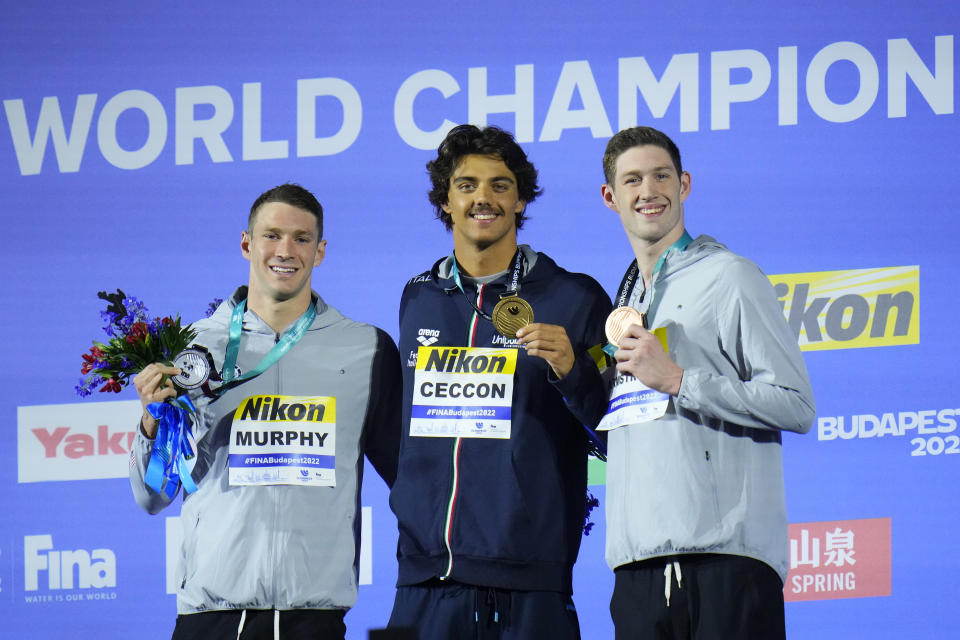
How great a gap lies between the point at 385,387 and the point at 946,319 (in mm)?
2171

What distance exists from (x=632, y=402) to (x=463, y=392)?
1.75ft

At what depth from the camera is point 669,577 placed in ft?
9.77

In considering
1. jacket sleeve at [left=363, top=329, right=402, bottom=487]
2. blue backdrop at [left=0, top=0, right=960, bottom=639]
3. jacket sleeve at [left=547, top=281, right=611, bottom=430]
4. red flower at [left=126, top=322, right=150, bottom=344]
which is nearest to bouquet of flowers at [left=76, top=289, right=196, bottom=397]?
red flower at [left=126, top=322, right=150, bottom=344]

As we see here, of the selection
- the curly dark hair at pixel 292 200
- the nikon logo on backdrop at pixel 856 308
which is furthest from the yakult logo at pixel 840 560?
the curly dark hair at pixel 292 200

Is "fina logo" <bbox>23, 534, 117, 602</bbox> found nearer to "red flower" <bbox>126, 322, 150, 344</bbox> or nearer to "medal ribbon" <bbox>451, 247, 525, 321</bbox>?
"red flower" <bbox>126, 322, 150, 344</bbox>

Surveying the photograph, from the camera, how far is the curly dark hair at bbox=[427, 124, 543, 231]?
3.67 meters

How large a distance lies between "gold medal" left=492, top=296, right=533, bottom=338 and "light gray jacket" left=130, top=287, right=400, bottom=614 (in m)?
0.52

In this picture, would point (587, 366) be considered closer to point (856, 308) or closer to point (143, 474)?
point (143, 474)

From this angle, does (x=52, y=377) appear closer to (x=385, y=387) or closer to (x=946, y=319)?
(x=385, y=387)

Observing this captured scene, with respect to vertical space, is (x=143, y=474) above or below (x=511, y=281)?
below

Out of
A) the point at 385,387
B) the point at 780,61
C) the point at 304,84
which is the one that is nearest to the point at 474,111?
the point at 304,84

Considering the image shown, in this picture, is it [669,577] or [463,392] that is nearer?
[669,577]

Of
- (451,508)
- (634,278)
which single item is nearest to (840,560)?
(634,278)

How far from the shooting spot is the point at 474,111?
476 cm
